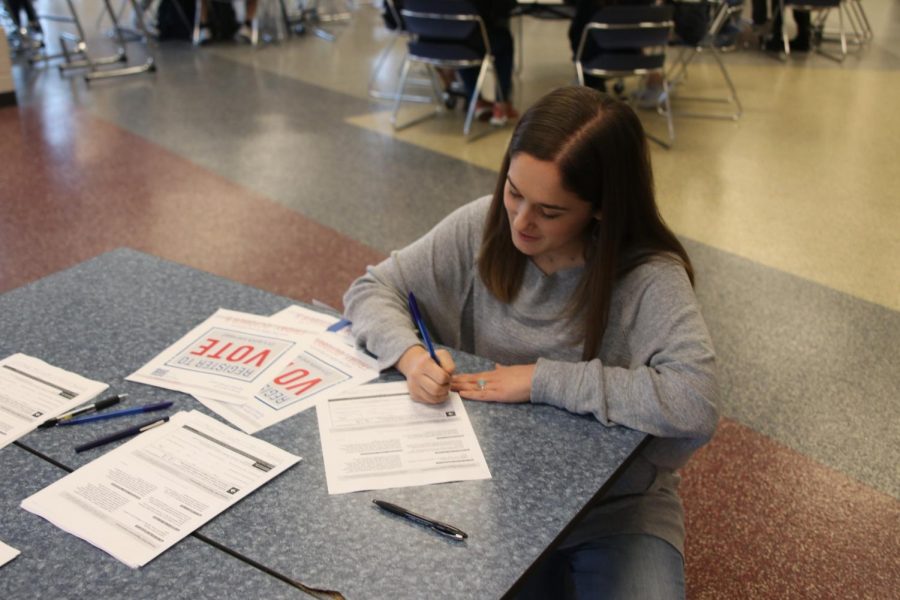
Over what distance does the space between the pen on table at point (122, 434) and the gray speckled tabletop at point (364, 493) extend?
0.01m

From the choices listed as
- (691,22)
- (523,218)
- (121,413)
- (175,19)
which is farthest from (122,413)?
(175,19)

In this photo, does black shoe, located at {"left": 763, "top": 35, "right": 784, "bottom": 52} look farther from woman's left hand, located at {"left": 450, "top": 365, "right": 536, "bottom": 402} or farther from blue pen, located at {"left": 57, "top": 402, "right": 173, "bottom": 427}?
blue pen, located at {"left": 57, "top": 402, "right": 173, "bottom": 427}

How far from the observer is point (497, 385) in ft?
3.98

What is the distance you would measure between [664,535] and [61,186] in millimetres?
3493

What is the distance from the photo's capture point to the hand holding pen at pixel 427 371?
1.19 metres

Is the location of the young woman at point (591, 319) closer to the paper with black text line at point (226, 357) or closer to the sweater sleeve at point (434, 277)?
the sweater sleeve at point (434, 277)

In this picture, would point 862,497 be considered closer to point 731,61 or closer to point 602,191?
point 602,191

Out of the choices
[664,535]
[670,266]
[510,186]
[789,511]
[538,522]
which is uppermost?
[510,186]

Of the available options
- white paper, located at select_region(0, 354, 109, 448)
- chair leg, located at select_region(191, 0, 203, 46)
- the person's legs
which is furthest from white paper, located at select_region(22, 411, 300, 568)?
chair leg, located at select_region(191, 0, 203, 46)

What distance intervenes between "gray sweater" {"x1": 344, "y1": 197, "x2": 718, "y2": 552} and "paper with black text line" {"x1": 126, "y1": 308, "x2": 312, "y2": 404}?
13 centimetres

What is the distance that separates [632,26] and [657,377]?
3.48 metres

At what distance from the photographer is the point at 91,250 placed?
3254 mm

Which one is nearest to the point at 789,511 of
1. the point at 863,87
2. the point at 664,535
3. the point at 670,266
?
the point at 664,535

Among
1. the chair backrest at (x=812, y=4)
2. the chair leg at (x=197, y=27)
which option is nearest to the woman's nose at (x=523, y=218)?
the chair backrest at (x=812, y=4)
